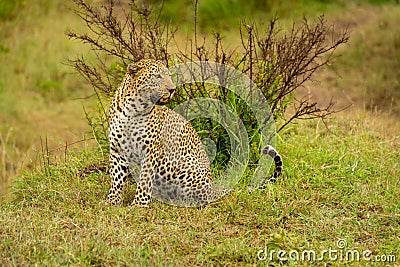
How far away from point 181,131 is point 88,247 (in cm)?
177

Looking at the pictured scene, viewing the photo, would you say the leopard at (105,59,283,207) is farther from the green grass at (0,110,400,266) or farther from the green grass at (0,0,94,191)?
the green grass at (0,0,94,191)

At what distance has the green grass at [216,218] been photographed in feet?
17.5

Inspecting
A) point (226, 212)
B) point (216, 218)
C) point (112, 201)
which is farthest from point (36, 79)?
point (216, 218)

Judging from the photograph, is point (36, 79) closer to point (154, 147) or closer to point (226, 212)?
point (154, 147)

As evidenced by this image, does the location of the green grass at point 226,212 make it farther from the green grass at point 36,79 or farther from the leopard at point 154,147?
the leopard at point 154,147

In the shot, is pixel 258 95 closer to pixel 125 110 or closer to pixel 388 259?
pixel 125 110

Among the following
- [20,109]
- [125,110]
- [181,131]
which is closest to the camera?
[125,110]

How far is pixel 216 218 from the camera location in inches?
243

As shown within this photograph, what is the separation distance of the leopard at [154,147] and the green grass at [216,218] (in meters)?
0.18

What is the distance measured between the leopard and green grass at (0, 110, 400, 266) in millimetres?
185

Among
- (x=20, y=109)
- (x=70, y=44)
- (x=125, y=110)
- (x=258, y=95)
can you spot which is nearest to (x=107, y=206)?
(x=125, y=110)

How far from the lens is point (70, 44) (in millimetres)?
→ 12766

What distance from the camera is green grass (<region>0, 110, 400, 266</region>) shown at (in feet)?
17.5

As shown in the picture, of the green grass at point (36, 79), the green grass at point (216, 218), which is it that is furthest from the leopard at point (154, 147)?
the green grass at point (36, 79)
